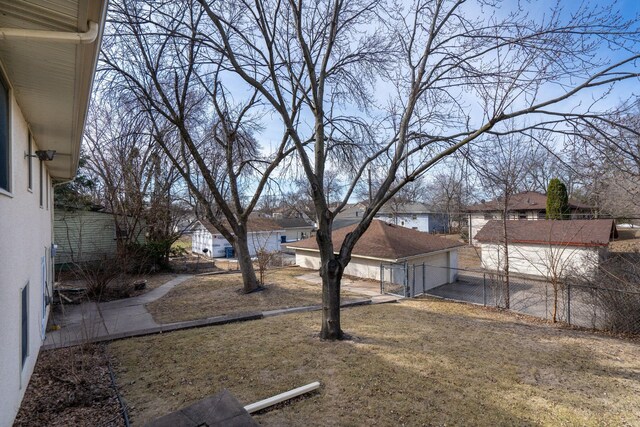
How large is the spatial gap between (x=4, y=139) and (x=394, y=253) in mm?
13972

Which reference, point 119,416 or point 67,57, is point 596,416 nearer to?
point 119,416

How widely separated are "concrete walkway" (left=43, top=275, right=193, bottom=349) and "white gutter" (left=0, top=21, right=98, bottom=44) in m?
4.54

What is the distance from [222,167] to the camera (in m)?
18.0

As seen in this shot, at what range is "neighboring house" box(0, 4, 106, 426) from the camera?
2396 mm

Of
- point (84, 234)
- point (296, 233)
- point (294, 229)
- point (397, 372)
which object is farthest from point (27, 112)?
point (296, 233)

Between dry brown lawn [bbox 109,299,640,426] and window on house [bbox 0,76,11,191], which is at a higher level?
window on house [bbox 0,76,11,191]

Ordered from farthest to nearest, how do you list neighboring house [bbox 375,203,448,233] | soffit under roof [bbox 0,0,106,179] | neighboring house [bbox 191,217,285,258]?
neighboring house [bbox 375,203,448,233]
neighboring house [bbox 191,217,285,258]
soffit under roof [bbox 0,0,106,179]

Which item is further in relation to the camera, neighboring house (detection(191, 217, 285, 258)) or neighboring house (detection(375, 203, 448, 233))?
neighboring house (detection(375, 203, 448, 233))

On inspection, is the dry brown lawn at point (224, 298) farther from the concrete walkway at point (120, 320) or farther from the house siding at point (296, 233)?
the house siding at point (296, 233)

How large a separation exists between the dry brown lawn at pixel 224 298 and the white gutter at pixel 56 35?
6889 millimetres

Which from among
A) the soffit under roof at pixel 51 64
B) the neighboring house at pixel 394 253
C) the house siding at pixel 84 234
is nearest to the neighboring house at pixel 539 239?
the neighboring house at pixel 394 253

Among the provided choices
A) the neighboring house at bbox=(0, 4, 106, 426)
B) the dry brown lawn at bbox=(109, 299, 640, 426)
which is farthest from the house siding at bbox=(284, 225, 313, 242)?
the neighboring house at bbox=(0, 4, 106, 426)

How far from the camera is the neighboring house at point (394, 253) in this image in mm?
15805

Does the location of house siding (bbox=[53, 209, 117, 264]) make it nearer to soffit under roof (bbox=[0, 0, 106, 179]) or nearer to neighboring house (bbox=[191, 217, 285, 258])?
neighboring house (bbox=[191, 217, 285, 258])
